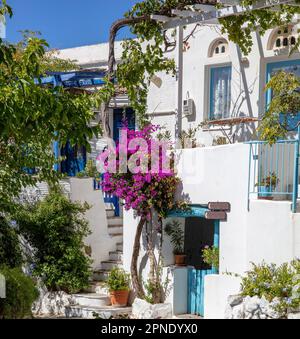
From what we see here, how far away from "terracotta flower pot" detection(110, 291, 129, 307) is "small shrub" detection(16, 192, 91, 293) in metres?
0.99

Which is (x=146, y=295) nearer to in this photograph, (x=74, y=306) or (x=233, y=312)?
(x=74, y=306)

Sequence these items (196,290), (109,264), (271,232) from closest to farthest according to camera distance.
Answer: (271,232) < (196,290) < (109,264)

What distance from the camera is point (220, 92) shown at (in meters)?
14.9

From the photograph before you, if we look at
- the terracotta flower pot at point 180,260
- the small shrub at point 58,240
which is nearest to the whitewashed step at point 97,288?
the small shrub at point 58,240

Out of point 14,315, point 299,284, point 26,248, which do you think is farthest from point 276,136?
point 26,248

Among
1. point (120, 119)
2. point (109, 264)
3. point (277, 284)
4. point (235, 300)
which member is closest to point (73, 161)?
point (120, 119)

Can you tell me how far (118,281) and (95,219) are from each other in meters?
2.34

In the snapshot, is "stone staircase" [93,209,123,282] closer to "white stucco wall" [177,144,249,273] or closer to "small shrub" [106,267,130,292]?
"small shrub" [106,267,130,292]

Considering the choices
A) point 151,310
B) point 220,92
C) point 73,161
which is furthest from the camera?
point 73,161

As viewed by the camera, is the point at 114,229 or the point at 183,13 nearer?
the point at 183,13

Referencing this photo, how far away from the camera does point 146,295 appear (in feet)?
45.5

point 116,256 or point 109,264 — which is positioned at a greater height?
point 116,256

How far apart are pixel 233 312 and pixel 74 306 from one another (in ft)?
16.3

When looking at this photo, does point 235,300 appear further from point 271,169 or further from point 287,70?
point 287,70
